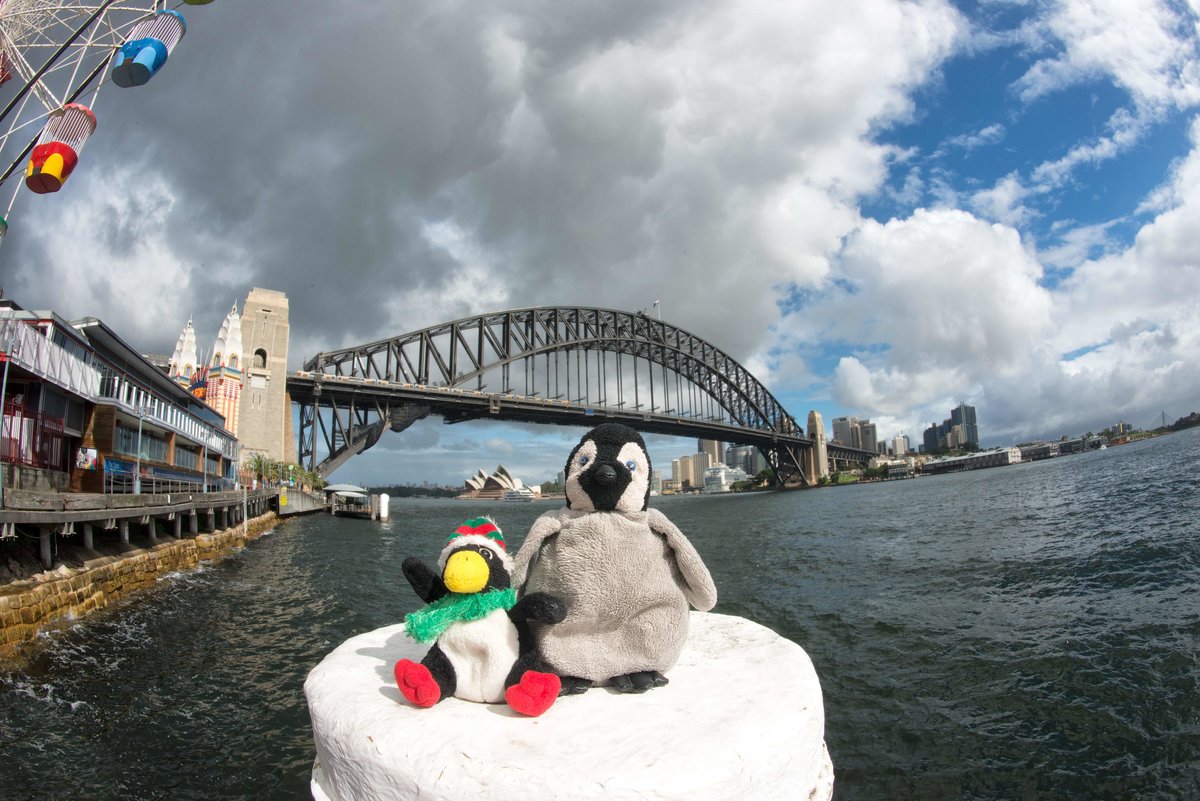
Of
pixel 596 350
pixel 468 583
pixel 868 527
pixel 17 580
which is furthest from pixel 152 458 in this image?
pixel 596 350

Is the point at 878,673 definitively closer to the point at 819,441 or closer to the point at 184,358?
the point at 184,358

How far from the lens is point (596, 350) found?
66500 millimetres

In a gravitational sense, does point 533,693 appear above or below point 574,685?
above

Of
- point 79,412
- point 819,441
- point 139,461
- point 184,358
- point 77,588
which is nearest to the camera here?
point 77,588

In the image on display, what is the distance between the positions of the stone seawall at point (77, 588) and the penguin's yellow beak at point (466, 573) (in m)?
6.51

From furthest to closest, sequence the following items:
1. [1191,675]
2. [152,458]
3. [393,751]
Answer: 1. [152,458]
2. [1191,675]
3. [393,751]

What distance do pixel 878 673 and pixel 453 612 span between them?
458 centimetres

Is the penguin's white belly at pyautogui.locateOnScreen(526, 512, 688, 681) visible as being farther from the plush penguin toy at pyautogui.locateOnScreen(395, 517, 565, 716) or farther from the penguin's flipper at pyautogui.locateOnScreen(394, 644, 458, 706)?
the penguin's flipper at pyautogui.locateOnScreen(394, 644, 458, 706)

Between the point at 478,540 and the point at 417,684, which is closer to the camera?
the point at 417,684

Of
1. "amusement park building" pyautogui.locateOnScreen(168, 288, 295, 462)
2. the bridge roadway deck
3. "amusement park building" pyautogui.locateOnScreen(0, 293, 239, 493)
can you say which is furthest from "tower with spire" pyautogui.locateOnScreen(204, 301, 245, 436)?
"amusement park building" pyautogui.locateOnScreen(0, 293, 239, 493)

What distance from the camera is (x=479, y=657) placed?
Result: 8.18 ft

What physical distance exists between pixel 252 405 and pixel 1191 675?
43.0 metres

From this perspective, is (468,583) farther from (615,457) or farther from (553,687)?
(615,457)

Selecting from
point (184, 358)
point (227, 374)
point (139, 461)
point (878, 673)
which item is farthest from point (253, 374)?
point (878, 673)
